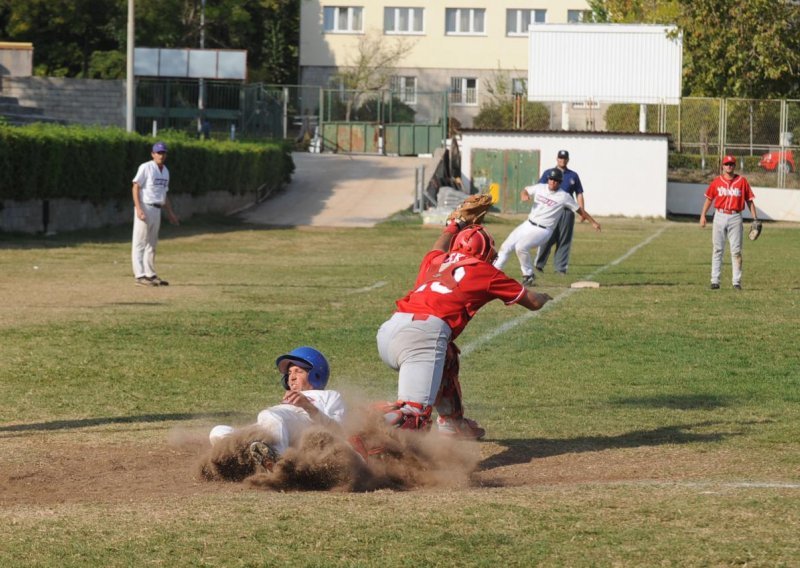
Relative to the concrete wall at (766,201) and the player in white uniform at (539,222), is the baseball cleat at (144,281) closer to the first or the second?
the player in white uniform at (539,222)

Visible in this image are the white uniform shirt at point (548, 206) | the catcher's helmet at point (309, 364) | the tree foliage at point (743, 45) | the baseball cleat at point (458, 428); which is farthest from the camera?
the tree foliage at point (743, 45)

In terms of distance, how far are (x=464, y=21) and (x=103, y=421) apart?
227ft

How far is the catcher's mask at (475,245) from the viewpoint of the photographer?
889 centimetres

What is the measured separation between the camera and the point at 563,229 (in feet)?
73.6

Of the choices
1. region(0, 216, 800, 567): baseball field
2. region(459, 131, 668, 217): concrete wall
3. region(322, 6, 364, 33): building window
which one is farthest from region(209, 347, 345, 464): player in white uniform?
region(322, 6, 364, 33): building window

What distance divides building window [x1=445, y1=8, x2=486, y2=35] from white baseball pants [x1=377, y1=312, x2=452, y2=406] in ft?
229

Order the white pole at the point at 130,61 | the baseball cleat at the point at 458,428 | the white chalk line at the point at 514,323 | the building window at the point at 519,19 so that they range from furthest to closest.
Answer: the building window at the point at 519,19 → the white pole at the point at 130,61 → the white chalk line at the point at 514,323 → the baseball cleat at the point at 458,428

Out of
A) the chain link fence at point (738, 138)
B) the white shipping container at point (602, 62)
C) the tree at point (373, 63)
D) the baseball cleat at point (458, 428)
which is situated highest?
the tree at point (373, 63)

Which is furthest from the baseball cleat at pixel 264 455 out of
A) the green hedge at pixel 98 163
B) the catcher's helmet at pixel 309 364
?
the green hedge at pixel 98 163

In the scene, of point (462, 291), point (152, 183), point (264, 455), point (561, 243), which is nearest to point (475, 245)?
point (462, 291)

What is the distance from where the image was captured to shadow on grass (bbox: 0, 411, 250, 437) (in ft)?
31.6

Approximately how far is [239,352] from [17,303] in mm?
5179

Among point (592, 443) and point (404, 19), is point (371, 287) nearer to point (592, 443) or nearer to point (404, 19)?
point (592, 443)

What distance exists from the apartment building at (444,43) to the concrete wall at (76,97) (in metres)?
23.1
